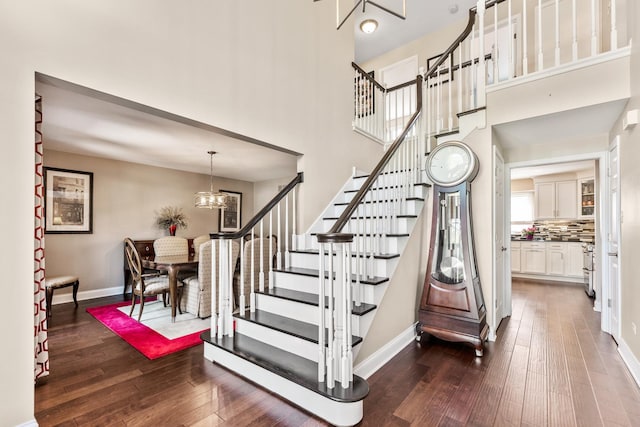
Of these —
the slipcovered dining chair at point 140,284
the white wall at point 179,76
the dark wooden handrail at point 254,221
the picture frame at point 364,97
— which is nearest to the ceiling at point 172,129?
the white wall at point 179,76

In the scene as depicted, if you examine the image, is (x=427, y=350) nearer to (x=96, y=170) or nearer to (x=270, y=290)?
(x=270, y=290)

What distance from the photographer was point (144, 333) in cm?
322

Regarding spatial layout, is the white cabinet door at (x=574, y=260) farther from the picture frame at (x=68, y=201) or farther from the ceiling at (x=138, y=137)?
the picture frame at (x=68, y=201)

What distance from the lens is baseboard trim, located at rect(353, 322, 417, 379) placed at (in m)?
2.27

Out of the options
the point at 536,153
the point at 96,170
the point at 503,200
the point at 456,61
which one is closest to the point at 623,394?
the point at 503,200

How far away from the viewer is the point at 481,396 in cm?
206

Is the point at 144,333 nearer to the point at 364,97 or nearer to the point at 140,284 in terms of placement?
the point at 140,284

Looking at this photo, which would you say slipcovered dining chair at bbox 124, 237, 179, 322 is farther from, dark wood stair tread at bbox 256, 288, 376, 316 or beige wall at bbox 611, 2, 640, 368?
beige wall at bbox 611, 2, 640, 368

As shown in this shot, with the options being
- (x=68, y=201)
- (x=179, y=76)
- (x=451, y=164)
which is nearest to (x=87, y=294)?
(x=68, y=201)

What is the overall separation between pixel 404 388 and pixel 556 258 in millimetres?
6266

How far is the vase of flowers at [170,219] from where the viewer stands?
5.55 m

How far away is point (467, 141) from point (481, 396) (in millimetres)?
2489

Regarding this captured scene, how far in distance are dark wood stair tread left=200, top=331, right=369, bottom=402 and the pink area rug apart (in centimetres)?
54

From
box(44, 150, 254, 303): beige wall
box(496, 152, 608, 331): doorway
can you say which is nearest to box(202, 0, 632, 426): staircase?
box(44, 150, 254, 303): beige wall
